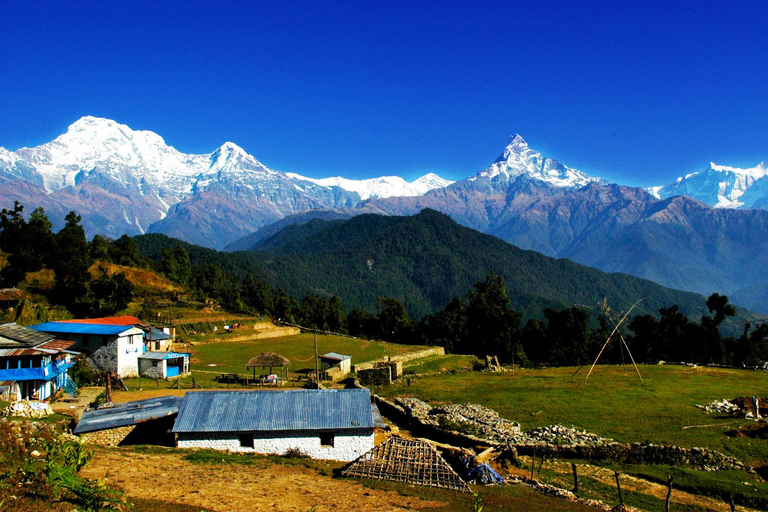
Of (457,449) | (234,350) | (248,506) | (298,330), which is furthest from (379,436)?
(298,330)

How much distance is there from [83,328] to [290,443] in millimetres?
31660

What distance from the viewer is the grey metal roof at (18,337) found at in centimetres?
3434

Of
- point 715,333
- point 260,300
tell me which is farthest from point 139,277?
point 715,333

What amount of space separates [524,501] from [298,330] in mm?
70264

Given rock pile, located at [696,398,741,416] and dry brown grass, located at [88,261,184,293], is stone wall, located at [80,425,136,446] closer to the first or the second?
rock pile, located at [696,398,741,416]

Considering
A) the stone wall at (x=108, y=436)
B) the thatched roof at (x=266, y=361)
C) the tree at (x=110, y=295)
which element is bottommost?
the stone wall at (x=108, y=436)

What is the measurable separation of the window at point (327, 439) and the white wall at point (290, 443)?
16 cm

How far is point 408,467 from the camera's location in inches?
886

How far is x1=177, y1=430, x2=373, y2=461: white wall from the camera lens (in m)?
25.6

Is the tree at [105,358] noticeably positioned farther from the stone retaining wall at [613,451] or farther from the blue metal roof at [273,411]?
the stone retaining wall at [613,451]

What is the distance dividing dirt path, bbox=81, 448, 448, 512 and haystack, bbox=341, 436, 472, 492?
1532 mm

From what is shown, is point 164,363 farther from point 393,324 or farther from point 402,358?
point 393,324

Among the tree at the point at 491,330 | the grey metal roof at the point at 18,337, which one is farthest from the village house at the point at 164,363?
the tree at the point at 491,330

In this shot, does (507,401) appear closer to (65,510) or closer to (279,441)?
(279,441)
